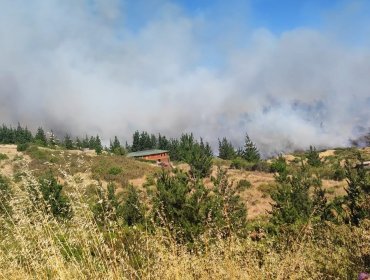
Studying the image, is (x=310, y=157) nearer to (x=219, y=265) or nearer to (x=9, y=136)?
(x=219, y=265)

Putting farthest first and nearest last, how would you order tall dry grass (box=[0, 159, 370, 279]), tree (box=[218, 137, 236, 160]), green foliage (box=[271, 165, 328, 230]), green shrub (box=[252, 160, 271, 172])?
tree (box=[218, 137, 236, 160]), green shrub (box=[252, 160, 271, 172]), green foliage (box=[271, 165, 328, 230]), tall dry grass (box=[0, 159, 370, 279])

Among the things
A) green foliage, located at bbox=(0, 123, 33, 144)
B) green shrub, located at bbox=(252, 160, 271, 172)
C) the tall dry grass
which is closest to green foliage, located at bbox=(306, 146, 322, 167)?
green shrub, located at bbox=(252, 160, 271, 172)

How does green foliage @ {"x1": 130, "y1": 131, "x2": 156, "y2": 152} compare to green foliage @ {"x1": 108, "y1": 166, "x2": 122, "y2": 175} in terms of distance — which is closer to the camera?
green foliage @ {"x1": 108, "y1": 166, "x2": 122, "y2": 175}

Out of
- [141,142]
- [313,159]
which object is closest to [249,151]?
[313,159]

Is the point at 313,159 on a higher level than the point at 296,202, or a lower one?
higher

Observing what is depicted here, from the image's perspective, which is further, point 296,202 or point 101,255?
point 296,202

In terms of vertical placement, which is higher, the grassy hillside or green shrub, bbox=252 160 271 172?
green shrub, bbox=252 160 271 172

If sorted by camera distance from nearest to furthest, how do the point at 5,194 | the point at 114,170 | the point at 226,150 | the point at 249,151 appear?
1. the point at 5,194
2. the point at 114,170
3. the point at 249,151
4. the point at 226,150

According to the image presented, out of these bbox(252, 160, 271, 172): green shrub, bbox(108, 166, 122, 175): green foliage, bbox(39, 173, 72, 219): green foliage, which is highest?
bbox(108, 166, 122, 175): green foliage

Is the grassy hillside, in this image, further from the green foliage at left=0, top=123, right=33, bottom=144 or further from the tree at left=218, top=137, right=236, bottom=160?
the green foliage at left=0, top=123, right=33, bottom=144

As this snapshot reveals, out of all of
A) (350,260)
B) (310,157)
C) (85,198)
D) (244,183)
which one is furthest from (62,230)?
(310,157)

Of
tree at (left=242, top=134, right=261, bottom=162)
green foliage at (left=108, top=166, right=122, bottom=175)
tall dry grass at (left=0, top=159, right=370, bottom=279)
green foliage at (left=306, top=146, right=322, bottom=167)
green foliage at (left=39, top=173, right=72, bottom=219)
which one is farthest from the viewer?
tree at (left=242, top=134, right=261, bottom=162)

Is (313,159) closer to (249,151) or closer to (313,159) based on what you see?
(313,159)

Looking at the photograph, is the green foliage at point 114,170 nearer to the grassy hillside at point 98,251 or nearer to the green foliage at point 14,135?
the grassy hillside at point 98,251
